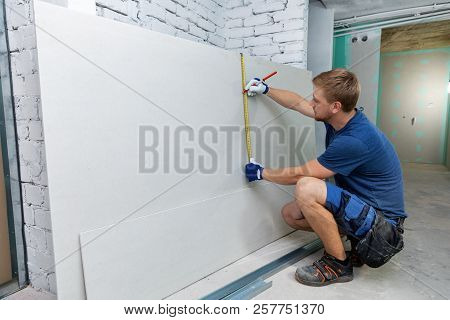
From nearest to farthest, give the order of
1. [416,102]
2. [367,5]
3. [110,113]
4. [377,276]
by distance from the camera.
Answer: [110,113], [377,276], [367,5], [416,102]

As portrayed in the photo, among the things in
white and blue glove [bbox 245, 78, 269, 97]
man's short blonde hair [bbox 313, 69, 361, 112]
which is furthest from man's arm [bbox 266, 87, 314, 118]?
man's short blonde hair [bbox 313, 69, 361, 112]

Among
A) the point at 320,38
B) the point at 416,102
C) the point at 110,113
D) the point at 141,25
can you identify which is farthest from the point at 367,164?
the point at 416,102

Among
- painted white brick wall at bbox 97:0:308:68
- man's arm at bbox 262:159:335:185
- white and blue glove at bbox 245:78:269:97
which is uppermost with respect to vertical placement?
painted white brick wall at bbox 97:0:308:68

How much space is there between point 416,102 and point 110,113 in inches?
246

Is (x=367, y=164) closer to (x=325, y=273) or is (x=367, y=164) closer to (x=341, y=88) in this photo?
(x=341, y=88)

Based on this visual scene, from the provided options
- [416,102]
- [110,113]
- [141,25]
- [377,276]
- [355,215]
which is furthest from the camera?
[416,102]

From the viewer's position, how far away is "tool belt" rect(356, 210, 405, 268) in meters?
1.54

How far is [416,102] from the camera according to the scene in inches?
231

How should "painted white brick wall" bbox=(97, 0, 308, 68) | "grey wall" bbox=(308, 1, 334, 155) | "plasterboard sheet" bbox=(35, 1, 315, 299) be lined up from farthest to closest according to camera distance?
1. "grey wall" bbox=(308, 1, 334, 155)
2. "painted white brick wall" bbox=(97, 0, 308, 68)
3. "plasterboard sheet" bbox=(35, 1, 315, 299)

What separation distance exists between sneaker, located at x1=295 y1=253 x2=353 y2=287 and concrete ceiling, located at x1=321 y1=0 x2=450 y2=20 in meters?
2.39

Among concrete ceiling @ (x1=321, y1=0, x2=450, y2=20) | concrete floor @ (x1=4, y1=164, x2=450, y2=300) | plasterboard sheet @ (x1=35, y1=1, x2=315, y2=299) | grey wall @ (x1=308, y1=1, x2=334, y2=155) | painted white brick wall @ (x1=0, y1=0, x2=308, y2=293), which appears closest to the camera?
plasterboard sheet @ (x1=35, y1=1, x2=315, y2=299)

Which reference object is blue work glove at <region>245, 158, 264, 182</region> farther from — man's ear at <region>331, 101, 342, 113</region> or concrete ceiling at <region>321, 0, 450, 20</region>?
concrete ceiling at <region>321, 0, 450, 20</region>

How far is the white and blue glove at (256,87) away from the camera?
172 centimetres
